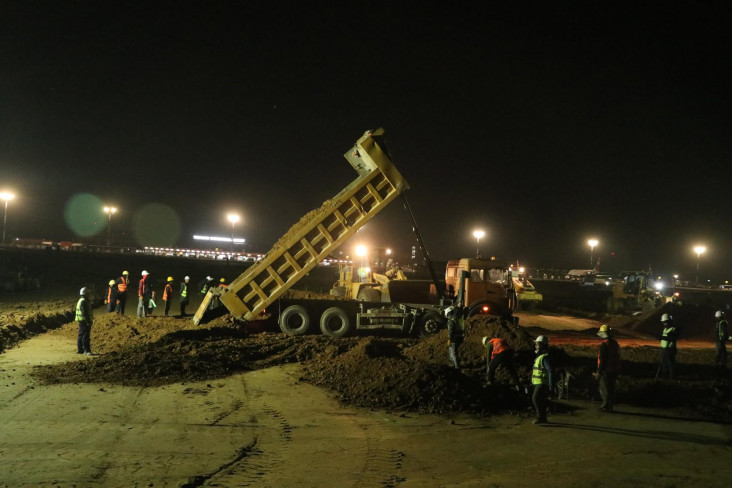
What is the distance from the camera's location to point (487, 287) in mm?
16875

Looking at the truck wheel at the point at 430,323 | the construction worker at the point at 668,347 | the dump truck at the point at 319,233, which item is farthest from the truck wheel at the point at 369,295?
the construction worker at the point at 668,347

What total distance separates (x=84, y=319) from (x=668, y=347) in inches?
530

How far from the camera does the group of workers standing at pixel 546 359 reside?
27.3ft

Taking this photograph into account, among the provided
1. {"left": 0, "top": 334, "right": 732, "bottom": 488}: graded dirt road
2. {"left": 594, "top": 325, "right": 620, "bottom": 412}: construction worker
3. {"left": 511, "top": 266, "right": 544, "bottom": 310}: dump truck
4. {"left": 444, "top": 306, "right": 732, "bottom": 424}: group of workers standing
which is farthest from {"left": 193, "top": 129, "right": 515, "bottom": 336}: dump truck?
{"left": 511, "top": 266, "right": 544, "bottom": 310}: dump truck

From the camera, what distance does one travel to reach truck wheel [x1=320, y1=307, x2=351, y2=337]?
16500 millimetres

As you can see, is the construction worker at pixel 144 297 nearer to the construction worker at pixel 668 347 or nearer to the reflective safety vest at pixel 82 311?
the reflective safety vest at pixel 82 311

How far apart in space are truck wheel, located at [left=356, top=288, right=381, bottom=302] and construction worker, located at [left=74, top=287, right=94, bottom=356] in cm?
794

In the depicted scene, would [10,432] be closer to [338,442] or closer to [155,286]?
[338,442]

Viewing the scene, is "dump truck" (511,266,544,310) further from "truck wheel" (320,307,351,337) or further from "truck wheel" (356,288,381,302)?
"truck wheel" (320,307,351,337)

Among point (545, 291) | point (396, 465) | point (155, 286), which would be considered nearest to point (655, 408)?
point (396, 465)

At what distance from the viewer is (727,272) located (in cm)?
7994

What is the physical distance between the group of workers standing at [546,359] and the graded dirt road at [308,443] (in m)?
0.42

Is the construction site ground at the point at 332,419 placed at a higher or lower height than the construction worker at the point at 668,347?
lower

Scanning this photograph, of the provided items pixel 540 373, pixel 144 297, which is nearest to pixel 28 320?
pixel 144 297
